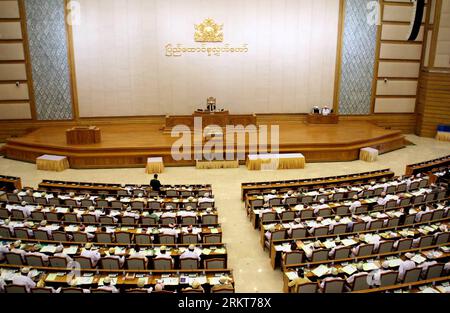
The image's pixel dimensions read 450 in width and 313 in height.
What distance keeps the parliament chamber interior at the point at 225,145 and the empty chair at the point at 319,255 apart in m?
0.03

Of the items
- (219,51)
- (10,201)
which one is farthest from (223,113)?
(10,201)

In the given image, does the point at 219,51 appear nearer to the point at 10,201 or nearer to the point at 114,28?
the point at 114,28

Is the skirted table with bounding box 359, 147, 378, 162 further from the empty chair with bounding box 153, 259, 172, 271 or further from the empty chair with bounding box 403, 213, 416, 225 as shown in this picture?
the empty chair with bounding box 153, 259, 172, 271

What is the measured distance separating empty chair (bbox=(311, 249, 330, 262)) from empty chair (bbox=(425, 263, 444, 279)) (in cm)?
168

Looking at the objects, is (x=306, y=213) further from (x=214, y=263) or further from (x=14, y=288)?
(x=14, y=288)

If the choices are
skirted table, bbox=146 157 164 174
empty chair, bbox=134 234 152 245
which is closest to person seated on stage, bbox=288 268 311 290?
empty chair, bbox=134 234 152 245

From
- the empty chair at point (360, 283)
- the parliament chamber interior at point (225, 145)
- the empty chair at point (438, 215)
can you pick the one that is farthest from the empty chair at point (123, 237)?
the empty chair at point (438, 215)

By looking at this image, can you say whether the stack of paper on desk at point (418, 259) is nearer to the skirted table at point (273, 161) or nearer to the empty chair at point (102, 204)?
the empty chair at point (102, 204)

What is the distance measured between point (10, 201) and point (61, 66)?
32.0ft

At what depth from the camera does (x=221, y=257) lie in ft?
25.0

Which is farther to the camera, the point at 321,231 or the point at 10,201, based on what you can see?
the point at 10,201

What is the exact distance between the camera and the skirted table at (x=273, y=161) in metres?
15.3

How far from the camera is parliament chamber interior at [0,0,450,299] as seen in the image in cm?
733

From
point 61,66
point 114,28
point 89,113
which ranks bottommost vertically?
point 89,113
